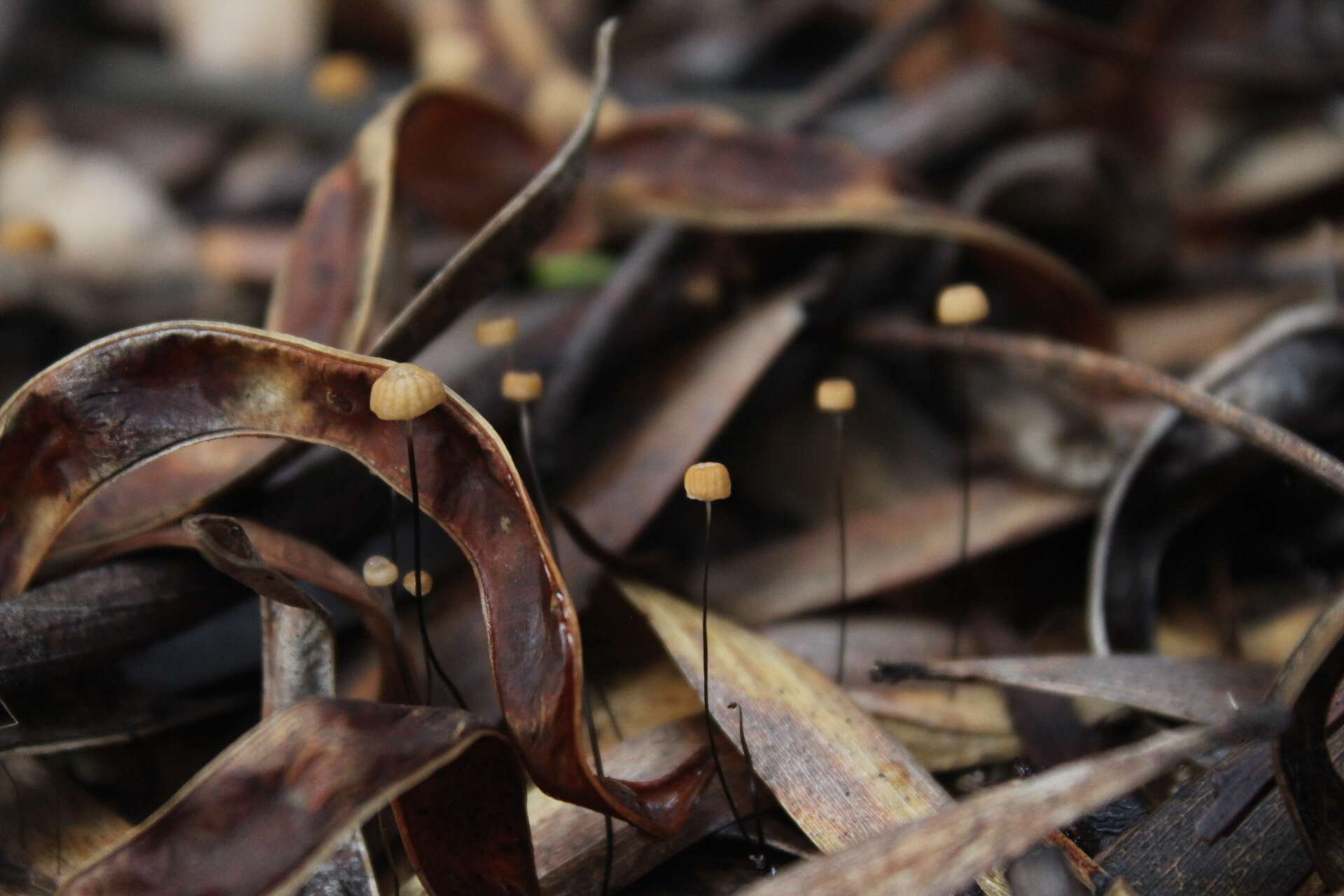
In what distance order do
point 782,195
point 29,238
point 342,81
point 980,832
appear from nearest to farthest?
1. point 980,832
2. point 29,238
3. point 782,195
4. point 342,81

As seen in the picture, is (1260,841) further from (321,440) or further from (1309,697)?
(321,440)

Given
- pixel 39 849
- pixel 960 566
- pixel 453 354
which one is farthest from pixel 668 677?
pixel 39 849

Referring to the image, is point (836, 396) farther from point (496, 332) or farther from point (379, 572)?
point (379, 572)

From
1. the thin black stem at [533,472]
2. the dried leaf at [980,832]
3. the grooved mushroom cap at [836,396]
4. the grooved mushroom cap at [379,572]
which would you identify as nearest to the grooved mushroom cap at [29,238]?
the thin black stem at [533,472]

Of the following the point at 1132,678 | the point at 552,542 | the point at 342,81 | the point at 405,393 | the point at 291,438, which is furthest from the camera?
the point at 342,81

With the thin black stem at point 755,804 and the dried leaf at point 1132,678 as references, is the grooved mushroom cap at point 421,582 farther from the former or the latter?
the dried leaf at point 1132,678

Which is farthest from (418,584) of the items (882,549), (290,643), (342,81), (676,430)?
(342,81)

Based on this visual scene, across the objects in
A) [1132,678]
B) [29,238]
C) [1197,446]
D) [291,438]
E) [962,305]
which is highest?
[29,238]
